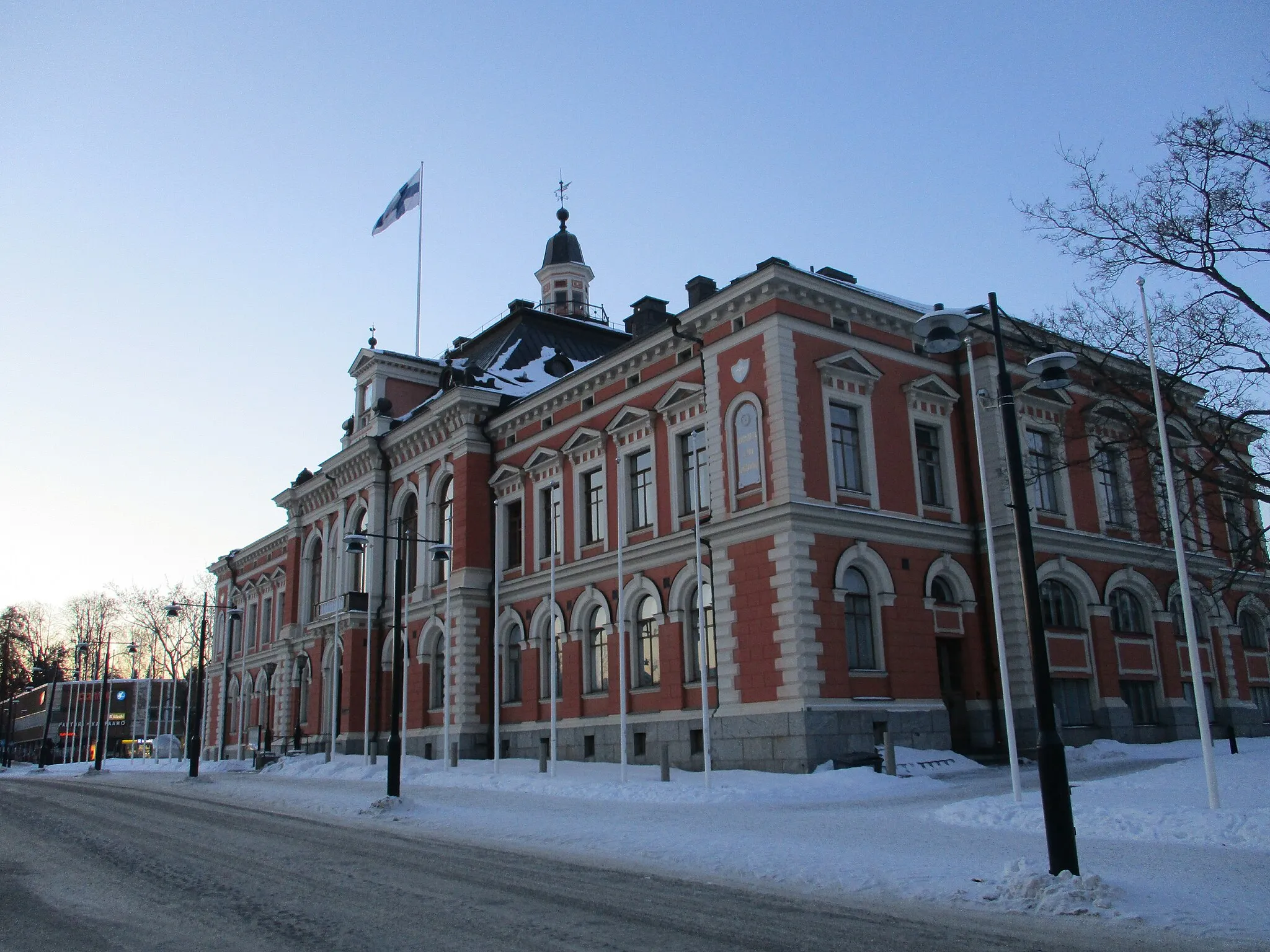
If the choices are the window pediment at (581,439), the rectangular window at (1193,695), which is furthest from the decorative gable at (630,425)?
the rectangular window at (1193,695)

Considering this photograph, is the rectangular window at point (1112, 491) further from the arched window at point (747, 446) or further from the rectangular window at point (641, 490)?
the rectangular window at point (641, 490)

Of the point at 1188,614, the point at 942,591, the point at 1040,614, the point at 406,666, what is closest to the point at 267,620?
the point at 406,666

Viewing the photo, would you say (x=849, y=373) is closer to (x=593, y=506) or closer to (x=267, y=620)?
(x=593, y=506)

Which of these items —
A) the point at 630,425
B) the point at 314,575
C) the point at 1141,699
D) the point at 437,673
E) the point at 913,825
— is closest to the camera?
the point at 913,825

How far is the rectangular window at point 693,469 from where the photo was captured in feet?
92.0

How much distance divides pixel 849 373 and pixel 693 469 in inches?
195

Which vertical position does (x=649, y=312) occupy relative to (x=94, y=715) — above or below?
above

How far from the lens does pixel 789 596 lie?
79.5 ft

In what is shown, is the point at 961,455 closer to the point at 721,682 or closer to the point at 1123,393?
the point at 1123,393

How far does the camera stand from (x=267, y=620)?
185ft

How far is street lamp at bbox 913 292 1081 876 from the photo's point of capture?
385 inches

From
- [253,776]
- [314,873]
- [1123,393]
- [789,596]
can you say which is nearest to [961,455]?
[1123,393]

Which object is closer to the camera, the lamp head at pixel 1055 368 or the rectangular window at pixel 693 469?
the lamp head at pixel 1055 368

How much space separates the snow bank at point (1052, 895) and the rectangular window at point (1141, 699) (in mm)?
22282
